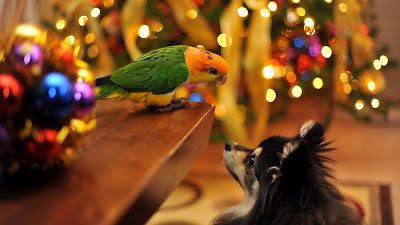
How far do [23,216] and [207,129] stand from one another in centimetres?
48

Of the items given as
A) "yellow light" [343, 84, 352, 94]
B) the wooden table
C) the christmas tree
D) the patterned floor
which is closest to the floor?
the patterned floor

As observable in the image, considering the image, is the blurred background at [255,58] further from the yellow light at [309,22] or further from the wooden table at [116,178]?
the wooden table at [116,178]

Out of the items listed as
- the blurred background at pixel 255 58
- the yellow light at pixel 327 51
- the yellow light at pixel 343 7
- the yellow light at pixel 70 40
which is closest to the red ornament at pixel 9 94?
the yellow light at pixel 70 40

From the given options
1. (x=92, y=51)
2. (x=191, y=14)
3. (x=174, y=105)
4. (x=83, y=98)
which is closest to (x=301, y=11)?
(x=191, y=14)

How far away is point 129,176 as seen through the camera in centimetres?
49

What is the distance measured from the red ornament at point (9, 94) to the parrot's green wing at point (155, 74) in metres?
0.36

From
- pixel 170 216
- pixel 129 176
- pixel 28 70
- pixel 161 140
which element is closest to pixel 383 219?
pixel 170 216

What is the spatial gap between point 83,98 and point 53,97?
0.05m

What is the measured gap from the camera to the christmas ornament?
0.47m

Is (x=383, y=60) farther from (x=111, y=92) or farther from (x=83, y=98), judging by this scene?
(x=83, y=98)

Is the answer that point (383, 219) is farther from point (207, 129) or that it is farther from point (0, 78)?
point (0, 78)

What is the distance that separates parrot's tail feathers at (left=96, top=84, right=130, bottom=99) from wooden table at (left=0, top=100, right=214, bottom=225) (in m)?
0.06

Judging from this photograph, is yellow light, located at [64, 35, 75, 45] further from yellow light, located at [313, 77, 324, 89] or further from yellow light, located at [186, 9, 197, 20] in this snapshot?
yellow light, located at [313, 77, 324, 89]

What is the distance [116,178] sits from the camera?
1.61 feet
